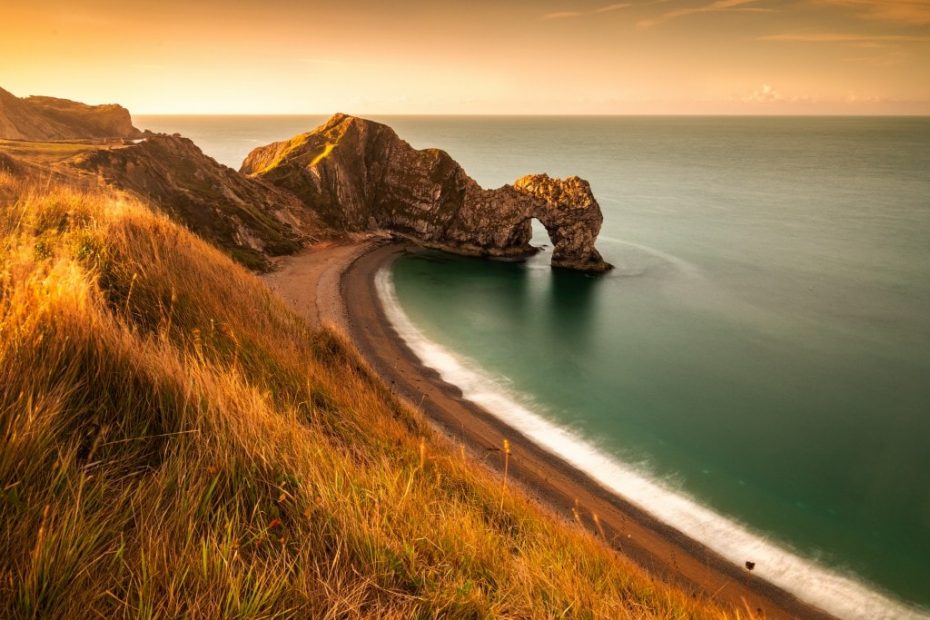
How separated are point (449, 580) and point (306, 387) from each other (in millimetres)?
3886

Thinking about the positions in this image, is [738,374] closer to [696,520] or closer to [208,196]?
[696,520]

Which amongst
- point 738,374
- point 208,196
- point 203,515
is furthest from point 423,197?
point 203,515

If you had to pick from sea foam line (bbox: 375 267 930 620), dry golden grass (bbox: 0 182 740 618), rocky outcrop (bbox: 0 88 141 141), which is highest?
rocky outcrop (bbox: 0 88 141 141)

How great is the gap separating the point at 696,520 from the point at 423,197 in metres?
53.4

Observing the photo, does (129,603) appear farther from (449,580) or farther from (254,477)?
(449,580)

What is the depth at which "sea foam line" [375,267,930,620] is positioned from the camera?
1691 cm

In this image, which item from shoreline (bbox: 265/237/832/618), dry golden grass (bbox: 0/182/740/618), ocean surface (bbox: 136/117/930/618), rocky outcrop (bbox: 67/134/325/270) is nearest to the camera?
dry golden grass (bbox: 0/182/740/618)

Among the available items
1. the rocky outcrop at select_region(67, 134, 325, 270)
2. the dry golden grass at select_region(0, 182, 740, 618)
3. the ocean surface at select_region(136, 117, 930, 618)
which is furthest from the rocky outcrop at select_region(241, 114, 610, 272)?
the dry golden grass at select_region(0, 182, 740, 618)

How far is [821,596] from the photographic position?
16.9m

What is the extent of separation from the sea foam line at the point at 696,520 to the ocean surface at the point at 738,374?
9 cm

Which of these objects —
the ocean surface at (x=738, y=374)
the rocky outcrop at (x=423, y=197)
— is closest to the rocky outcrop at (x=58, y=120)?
the rocky outcrop at (x=423, y=197)

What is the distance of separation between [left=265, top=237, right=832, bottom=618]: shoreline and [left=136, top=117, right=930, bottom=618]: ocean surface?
1178 millimetres

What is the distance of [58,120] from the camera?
289 ft

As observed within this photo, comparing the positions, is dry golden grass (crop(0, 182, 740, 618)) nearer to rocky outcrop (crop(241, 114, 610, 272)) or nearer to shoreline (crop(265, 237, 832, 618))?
shoreline (crop(265, 237, 832, 618))
